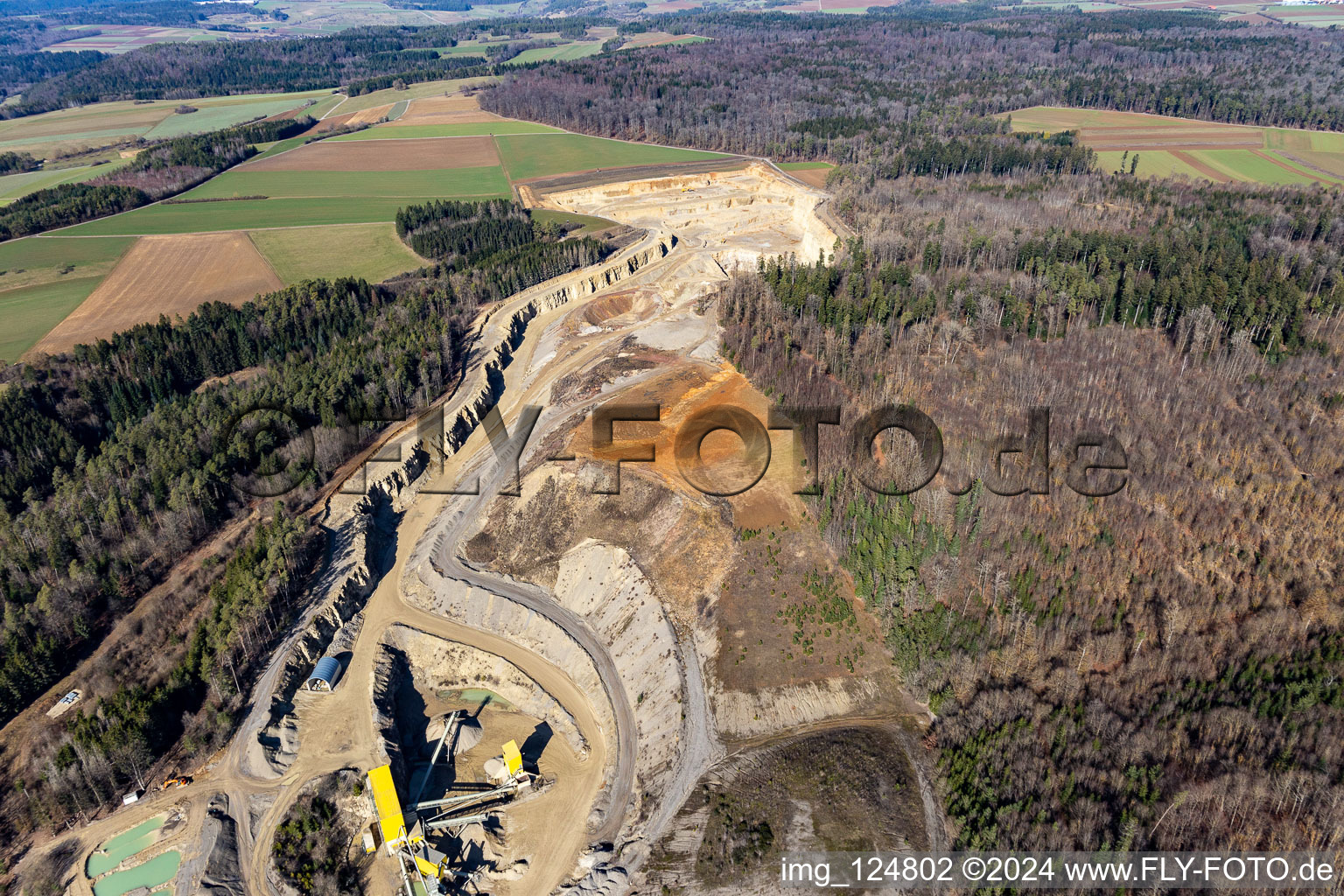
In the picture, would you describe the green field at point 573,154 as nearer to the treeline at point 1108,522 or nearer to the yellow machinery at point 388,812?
the treeline at point 1108,522

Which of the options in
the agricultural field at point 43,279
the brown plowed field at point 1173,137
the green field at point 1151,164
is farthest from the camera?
the brown plowed field at point 1173,137

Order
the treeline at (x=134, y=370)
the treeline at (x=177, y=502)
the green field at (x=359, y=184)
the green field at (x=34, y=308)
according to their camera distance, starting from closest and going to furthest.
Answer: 1. the treeline at (x=177, y=502)
2. the treeline at (x=134, y=370)
3. the green field at (x=34, y=308)
4. the green field at (x=359, y=184)

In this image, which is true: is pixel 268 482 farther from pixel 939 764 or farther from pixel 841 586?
pixel 939 764

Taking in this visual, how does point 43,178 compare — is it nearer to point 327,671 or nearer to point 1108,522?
point 327,671

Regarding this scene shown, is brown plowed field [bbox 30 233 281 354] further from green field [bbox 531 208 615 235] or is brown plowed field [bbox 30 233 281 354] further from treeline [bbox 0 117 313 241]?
green field [bbox 531 208 615 235]

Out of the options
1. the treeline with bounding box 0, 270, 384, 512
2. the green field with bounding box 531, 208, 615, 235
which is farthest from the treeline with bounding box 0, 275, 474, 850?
the green field with bounding box 531, 208, 615, 235

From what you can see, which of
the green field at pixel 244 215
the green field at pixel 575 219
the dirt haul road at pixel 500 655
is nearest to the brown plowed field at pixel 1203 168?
the dirt haul road at pixel 500 655

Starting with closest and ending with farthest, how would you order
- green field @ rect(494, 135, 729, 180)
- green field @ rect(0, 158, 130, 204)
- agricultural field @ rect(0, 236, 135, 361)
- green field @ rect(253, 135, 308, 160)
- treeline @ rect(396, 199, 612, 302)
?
agricultural field @ rect(0, 236, 135, 361) < treeline @ rect(396, 199, 612, 302) < green field @ rect(0, 158, 130, 204) < green field @ rect(494, 135, 729, 180) < green field @ rect(253, 135, 308, 160)
